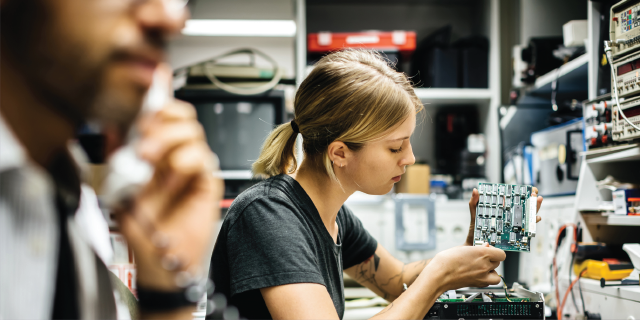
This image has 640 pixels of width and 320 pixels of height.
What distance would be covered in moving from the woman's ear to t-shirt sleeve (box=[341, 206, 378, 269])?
28 cm

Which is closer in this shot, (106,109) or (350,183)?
(106,109)

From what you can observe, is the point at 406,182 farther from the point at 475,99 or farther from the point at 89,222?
the point at 89,222

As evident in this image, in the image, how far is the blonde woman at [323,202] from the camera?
0.77m

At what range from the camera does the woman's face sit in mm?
928

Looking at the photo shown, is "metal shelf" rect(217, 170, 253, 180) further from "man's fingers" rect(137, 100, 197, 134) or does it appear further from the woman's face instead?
"man's fingers" rect(137, 100, 197, 134)

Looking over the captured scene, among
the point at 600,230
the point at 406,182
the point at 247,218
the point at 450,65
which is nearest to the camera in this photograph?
the point at 247,218

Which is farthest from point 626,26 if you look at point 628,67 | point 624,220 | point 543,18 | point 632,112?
point 543,18

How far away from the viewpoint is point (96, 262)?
28 centimetres

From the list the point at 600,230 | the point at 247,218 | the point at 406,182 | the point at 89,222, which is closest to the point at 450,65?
the point at 406,182

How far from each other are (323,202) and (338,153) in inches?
4.7

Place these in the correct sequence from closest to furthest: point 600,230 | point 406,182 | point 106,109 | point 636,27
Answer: point 106,109 → point 636,27 → point 600,230 → point 406,182

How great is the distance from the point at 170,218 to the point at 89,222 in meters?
0.09

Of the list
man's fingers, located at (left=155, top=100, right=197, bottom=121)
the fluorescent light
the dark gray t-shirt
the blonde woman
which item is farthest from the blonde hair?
the fluorescent light

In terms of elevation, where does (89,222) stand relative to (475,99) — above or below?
below
